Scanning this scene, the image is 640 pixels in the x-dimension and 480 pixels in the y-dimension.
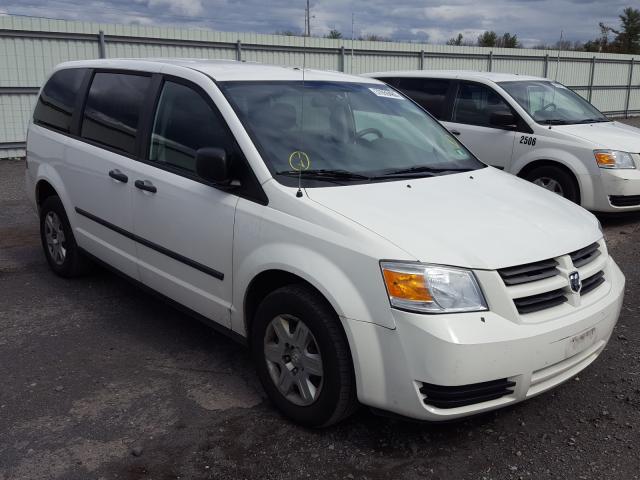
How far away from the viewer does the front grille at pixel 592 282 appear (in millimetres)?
3248

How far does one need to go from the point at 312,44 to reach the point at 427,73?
814 centimetres

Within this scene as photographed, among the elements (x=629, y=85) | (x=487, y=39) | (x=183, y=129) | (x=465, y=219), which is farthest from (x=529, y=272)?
(x=487, y=39)

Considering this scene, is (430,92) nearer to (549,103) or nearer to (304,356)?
(549,103)

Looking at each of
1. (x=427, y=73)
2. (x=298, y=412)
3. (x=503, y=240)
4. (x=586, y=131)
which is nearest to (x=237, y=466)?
(x=298, y=412)

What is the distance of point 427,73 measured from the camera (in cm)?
905

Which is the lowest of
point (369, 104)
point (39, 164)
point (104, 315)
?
point (104, 315)

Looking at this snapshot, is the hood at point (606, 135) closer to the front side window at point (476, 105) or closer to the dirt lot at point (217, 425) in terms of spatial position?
the front side window at point (476, 105)

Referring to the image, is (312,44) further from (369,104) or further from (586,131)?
(369,104)

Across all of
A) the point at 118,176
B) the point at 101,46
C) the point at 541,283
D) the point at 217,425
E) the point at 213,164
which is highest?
the point at 101,46

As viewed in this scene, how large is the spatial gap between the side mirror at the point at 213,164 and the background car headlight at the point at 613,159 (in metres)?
5.37

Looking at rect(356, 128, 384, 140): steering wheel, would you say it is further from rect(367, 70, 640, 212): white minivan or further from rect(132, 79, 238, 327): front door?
rect(367, 70, 640, 212): white minivan

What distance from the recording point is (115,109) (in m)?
4.64

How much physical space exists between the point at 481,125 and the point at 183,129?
17.2ft

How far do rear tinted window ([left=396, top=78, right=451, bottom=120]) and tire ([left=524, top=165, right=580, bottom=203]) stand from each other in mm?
1507
